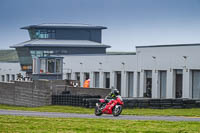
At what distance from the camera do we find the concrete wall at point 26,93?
50.3 metres

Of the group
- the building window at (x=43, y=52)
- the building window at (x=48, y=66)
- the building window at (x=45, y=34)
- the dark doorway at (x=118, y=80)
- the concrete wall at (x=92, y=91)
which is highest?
the building window at (x=45, y=34)

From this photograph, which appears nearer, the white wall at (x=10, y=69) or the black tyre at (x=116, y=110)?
the black tyre at (x=116, y=110)

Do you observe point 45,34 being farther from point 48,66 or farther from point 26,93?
point 26,93

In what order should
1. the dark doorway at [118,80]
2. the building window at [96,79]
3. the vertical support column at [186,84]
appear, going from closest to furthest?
the vertical support column at [186,84] → the dark doorway at [118,80] → the building window at [96,79]

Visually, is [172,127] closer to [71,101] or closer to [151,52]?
[71,101]

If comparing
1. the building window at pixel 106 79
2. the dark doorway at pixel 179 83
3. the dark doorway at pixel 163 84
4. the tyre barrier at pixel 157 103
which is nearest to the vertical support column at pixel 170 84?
the dark doorway at pixel 179 83

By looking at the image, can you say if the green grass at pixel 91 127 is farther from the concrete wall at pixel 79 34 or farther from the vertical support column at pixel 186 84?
the concrete wall at pixel 79 34

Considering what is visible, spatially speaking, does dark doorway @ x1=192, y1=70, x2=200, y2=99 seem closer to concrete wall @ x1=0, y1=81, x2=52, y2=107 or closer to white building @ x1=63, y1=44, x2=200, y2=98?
white building @ x1=63, y1=44, x2=200, y2=98

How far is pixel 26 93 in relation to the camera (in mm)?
56344

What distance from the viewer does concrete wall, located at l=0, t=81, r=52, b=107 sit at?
50266mm

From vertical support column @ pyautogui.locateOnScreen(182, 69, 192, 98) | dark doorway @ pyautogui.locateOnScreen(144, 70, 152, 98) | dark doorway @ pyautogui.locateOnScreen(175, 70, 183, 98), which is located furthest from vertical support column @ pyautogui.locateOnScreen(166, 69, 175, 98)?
dark doorway @ pyautogui.locateOnScreen(144, 70, 152, 98)

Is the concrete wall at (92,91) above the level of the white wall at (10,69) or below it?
below

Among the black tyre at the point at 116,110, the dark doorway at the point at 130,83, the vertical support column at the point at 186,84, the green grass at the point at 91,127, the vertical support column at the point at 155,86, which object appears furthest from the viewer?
the dark doorway at the point at 130,83

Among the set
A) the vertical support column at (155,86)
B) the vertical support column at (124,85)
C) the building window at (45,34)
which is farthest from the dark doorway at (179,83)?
the building window at (45,34)
